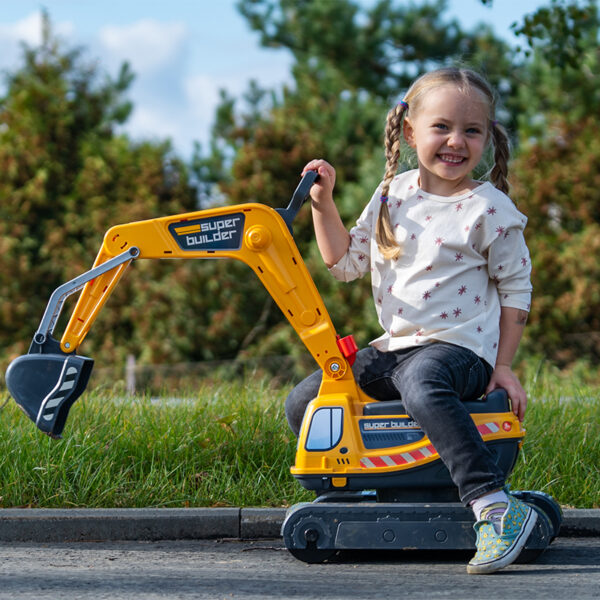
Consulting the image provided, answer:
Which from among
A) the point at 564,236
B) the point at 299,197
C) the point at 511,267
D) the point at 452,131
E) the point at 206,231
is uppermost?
the point at 564,236

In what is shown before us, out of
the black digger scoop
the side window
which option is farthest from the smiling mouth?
the black digger scoop

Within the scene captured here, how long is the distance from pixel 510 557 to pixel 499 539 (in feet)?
0.22

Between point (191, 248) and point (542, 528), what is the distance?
1586 millimetres

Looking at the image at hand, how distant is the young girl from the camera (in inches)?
139

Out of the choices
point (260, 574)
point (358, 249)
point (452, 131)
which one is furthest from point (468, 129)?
point (260, 574)

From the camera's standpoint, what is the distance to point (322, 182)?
11.9 ft

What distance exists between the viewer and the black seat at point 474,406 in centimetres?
346

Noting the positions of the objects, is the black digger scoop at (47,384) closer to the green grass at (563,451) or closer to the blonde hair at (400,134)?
the blonde hair at (400,134)

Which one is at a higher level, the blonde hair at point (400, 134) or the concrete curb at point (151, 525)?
the blonde hair at point (400, 134)

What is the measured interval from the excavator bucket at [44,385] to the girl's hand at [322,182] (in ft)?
3.41

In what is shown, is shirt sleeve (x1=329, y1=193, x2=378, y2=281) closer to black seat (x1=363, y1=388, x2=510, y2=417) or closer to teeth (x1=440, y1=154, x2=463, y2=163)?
teeth (x1=440, y1=154, x2=463, y2=163)

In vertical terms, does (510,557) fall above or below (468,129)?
below

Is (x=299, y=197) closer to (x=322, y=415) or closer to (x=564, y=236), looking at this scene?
(x=322, y=415)

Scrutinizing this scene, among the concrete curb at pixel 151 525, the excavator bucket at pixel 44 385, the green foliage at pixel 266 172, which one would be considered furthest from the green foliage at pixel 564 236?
the excavator bucket at pixel 44 385
